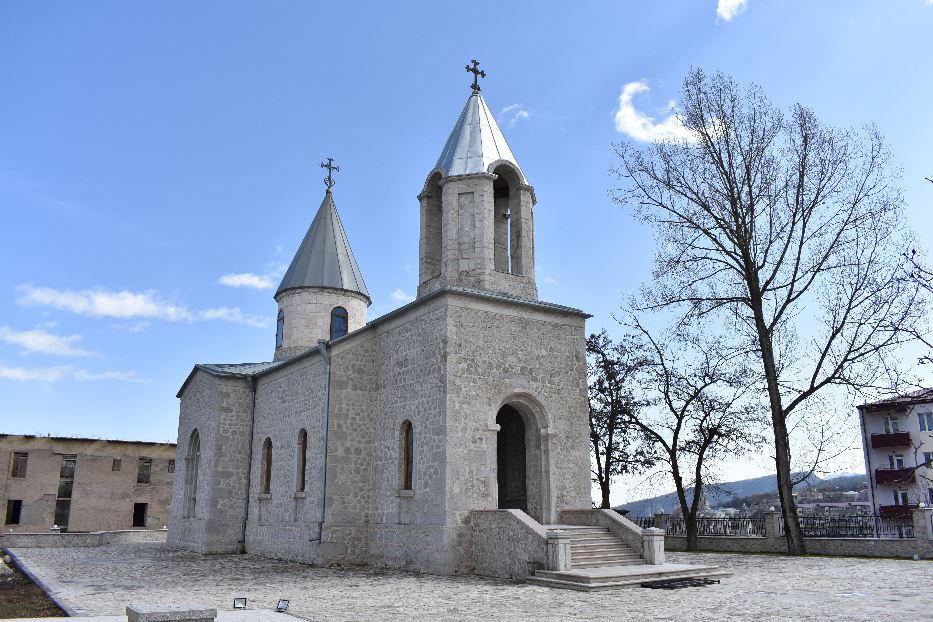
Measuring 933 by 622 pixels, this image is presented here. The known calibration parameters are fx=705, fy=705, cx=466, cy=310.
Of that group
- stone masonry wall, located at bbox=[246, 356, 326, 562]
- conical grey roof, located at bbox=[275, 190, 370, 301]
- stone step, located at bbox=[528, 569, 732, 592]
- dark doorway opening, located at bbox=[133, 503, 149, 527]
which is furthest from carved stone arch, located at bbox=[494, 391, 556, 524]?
dark doorway opening, located at bbox=[133, 503, 149, 527]

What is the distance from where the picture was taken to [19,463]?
A: 3519 cm

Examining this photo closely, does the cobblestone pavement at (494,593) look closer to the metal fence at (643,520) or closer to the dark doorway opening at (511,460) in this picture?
the dark doorway opening at (511,460)

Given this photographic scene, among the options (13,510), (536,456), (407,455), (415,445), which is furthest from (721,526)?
(13,510)

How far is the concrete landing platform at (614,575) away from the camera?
38.5ft

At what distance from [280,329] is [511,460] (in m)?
12.5

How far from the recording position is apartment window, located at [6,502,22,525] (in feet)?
113

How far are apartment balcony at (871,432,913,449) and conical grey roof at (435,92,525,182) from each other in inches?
1286

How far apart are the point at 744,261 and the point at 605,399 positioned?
6.67 metres

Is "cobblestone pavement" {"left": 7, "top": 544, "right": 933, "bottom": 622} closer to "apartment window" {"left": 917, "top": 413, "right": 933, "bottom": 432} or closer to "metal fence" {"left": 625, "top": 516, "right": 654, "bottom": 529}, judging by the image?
"metal fence" {"left": 625, "top": 516, "right": 654, "bottom": 529}

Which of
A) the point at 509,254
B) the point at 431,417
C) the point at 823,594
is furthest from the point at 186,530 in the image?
the point at 823,594

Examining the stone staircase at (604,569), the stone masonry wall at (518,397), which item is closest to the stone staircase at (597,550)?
the stone staircase at (604,569)

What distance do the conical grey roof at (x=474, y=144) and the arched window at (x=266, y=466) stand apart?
9.76 m

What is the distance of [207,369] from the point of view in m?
23.0

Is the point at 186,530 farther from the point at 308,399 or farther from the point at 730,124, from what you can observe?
the point at 730,124
